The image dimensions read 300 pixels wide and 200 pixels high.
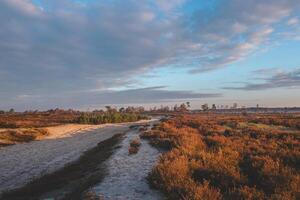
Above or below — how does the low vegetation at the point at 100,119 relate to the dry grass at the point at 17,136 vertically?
above

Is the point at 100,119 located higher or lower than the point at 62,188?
higher

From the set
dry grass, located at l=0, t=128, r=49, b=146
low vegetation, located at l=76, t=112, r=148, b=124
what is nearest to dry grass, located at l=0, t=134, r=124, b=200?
dry grass, located at l=0, t=128, r=49, b=146

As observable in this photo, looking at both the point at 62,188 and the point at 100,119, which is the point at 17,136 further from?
the point at 100,119

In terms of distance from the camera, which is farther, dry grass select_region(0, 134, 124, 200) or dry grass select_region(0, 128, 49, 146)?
dry grass select_region(0, 128, 49, 146)

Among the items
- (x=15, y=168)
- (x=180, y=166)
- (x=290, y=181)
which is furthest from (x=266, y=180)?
(x=15, y=168)

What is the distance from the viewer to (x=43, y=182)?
47.6 feet

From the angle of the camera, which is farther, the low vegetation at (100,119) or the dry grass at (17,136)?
the low vegetation at (100,119)

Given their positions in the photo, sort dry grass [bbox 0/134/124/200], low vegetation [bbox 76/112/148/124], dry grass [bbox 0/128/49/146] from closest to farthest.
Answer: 1. dry grass [bbox 0/134/124/200]
2. dry grass [bbox 0/128/49/146]
3. low vegetation [bbox 76/112/148/124]

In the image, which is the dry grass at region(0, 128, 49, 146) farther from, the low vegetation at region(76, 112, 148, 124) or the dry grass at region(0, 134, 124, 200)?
the low vegetation at region(76, 112, 148, 124)

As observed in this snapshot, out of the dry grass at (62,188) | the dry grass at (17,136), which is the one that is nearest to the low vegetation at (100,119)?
the dry grass at (17,136)

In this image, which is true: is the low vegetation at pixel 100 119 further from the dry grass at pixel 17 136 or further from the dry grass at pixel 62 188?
the dry grass at pixel 62 188

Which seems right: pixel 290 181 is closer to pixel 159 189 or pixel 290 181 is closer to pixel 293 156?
pixel 159 189

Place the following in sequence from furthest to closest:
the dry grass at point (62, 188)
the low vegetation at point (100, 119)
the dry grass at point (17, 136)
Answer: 1. the low vegetation at point (100, 119)
2. the dry grass at point (17, 136)
3. the dry grass at point (62, 188)

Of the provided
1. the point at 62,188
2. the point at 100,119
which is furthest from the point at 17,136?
the point at 100,119
